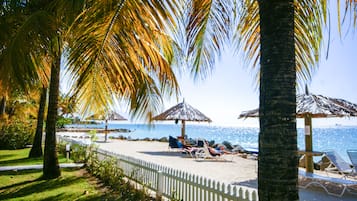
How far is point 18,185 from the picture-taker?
687cm

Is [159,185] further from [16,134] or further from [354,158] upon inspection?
[16,134]

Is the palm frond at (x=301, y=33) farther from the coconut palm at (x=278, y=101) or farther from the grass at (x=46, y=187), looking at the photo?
the grass at (x=46, y=187)

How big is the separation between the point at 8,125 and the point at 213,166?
37.5ft

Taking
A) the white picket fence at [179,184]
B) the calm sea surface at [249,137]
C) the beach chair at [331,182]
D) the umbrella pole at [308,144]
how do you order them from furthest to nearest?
the calm sea surface at [249,137] < the umbrella pole at [308,144] < the beach chair at [331,182] < the white picket fence at [179,184]

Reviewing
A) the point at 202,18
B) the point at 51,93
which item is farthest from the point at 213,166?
the point at 202,18

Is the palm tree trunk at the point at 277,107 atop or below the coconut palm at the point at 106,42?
below

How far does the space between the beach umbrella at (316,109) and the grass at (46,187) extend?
580cm

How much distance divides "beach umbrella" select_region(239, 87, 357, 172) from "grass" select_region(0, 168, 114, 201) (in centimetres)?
580

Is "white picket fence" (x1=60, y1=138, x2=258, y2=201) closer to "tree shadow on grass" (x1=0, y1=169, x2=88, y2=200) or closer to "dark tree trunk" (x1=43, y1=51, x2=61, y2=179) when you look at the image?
"tree shadow on grass" (x1=0, y1=169, x2=88, y2=200)

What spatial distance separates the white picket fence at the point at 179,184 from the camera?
13.5 feet

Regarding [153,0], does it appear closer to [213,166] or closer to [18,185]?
[18,185]

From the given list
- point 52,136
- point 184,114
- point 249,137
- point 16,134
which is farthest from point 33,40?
point 249,137

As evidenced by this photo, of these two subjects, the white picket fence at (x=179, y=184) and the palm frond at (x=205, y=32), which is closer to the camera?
the white picket fence at (x=179, y=184)

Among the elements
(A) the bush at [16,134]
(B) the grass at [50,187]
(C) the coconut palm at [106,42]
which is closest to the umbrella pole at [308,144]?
(B) the grass at [50,187]
